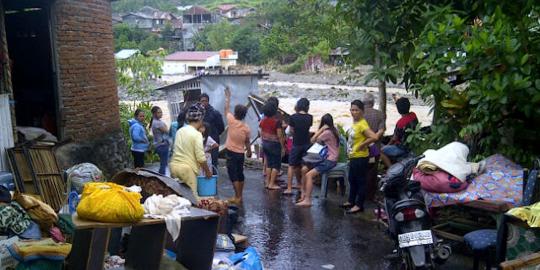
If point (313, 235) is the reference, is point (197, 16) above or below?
above

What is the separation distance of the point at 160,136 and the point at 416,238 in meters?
6.02

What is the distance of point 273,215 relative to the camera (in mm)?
8469

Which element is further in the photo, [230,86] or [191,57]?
[191,57]

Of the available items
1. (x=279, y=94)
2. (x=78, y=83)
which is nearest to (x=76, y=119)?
(x=78, y=83)

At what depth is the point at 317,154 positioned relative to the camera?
8672 mm

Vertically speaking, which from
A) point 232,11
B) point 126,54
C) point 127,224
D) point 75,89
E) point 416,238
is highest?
point 232,11

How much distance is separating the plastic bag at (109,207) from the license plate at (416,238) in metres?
2.63

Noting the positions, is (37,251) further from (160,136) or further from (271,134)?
(160,136)

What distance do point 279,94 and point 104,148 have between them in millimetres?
39730

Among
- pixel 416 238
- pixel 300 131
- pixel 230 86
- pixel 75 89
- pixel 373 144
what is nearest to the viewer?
pixel 416 238

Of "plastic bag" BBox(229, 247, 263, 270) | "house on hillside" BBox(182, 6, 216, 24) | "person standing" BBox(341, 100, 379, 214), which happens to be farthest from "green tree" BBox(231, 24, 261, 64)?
"plastic bag" BBox(229, 247, 263, 270)

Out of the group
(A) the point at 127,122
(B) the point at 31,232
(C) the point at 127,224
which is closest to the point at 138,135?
(A) the point at 127,122

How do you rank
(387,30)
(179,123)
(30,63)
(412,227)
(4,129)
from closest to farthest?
1. (412,227)
2. (4,129)
3. (387,30)
4. (179,123)
5. (30,63)

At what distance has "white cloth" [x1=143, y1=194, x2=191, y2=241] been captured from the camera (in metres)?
4.38
